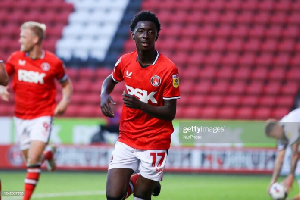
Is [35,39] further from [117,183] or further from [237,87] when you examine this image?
[237,87]

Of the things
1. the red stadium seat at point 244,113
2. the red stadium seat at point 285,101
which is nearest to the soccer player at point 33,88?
the red stadium seat at point 244,113

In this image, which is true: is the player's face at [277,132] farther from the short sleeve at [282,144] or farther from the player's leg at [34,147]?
the player's leg at [34,147]

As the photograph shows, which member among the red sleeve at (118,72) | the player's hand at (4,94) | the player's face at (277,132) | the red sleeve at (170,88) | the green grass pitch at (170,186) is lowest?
the green grass pitch at (170,186)

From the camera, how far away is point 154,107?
201 inches

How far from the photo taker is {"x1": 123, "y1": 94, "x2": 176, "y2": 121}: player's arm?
493 centimetres

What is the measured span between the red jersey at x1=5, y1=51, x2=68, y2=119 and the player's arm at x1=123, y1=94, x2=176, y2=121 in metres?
2.68

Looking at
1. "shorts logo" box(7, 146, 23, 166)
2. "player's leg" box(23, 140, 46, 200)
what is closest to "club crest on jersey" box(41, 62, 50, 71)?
"player's leg" box(23, 140, 46, 200)

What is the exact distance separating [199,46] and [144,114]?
10.8 meters

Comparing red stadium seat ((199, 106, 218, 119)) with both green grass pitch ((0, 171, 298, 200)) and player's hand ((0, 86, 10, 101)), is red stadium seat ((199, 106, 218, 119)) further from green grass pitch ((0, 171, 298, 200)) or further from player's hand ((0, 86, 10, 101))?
player's hand ((0, 86, 10, 101))

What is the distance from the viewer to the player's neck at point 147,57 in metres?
5.25

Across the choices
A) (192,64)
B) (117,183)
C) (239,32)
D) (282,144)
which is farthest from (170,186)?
(239,32)

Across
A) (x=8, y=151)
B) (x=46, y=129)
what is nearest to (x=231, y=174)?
(x=8, y=151)

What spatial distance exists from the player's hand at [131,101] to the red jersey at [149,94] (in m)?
0.28

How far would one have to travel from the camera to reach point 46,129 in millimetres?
7398
